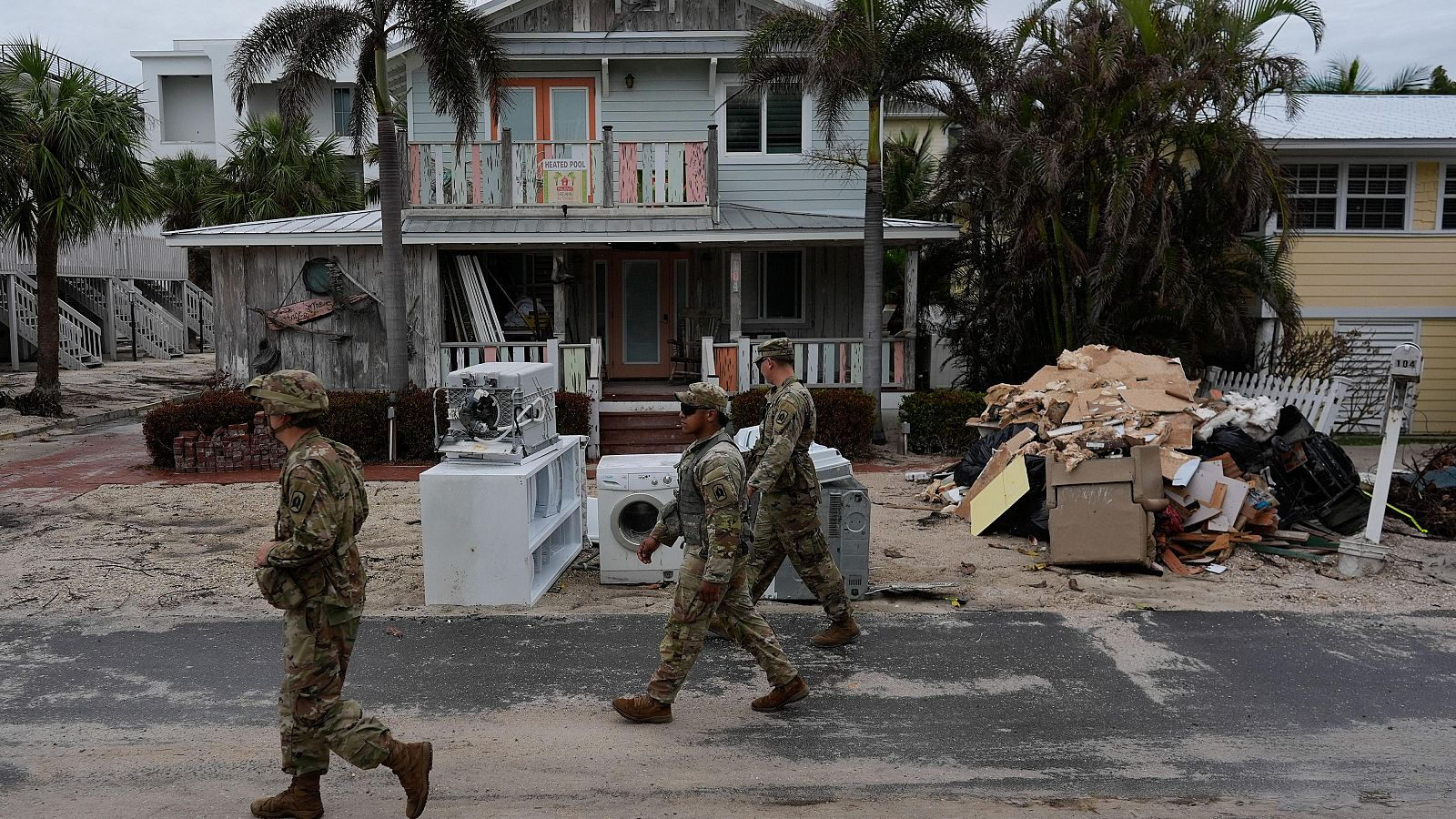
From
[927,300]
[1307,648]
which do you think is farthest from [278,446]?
[1307,648]

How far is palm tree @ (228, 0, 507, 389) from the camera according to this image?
12234 millimetres

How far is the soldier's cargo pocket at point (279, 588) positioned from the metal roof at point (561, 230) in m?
10.6

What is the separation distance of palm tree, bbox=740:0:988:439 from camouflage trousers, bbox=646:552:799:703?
8740 millimetres

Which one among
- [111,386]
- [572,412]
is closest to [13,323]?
[111,386]

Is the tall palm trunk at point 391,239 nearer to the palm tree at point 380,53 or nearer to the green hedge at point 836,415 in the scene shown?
the palm tree at point 380,53

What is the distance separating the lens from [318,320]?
14820 mm

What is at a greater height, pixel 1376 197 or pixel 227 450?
pixel 1376 197

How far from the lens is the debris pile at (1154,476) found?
802 centimetres

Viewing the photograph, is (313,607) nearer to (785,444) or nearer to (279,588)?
(279,588)

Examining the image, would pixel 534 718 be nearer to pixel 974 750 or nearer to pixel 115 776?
pixel 115 776

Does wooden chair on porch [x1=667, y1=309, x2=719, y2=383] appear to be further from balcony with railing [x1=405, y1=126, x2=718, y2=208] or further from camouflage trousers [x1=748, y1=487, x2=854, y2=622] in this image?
camouflage trousers [x1=748, y1=487, x2=854, y2=622]

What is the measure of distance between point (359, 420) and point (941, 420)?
7.48 meters

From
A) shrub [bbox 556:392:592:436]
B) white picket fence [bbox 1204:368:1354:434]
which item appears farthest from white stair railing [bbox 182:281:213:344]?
white picket fence [bbox 1204:368:1354:434]

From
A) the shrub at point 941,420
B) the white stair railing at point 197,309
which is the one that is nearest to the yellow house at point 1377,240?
the shrub at point 941,420
